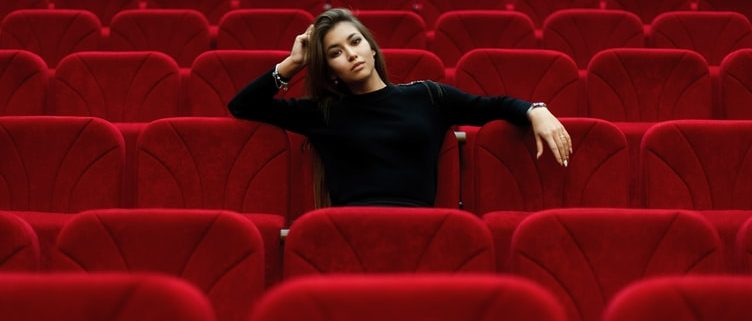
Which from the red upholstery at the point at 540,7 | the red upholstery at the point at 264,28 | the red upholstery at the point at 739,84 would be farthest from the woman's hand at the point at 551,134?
the red upholstery at the point at 540,7

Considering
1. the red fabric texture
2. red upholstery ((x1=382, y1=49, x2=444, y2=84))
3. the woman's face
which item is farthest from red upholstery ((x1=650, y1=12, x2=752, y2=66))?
the woman's face

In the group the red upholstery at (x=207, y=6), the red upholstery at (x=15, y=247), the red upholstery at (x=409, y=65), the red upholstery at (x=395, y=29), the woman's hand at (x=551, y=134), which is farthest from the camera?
the red upholstery at (x=207, y=6)

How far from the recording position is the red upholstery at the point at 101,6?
0.94 metres

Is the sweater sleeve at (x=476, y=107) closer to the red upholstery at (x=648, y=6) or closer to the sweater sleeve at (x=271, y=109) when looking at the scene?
the sweater sleeve at (x=271, y=109)

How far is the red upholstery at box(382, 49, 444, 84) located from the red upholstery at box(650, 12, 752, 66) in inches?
10.6

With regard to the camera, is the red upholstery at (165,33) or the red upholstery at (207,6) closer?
the red upholstery at (165,33)

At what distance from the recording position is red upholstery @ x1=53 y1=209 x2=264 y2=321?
0.40 m

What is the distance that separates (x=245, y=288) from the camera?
41 centimetres

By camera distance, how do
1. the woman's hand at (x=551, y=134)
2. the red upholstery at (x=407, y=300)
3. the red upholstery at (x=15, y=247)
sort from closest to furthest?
the red upholstery at (x=407, y=300) → the red upholstery at (x=15, y=247) → the woman's hand at (x=551, y=134)

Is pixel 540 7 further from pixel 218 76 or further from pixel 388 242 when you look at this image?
pixel 388 242

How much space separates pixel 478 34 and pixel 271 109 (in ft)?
0.99

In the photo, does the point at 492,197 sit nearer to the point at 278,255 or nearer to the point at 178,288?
the point at 278,255

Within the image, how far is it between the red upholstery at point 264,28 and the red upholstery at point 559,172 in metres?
0.31

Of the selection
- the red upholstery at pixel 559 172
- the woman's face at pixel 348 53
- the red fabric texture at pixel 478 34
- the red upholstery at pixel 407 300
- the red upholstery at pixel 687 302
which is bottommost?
the red upholstery at pixel 559 172
